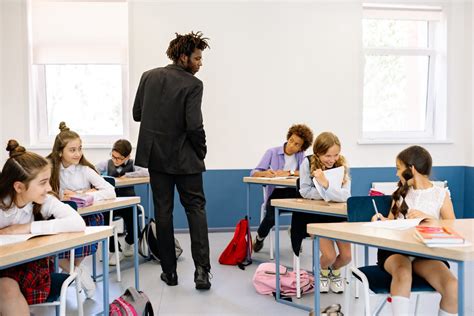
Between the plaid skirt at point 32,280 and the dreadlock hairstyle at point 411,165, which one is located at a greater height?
the dreadlock hairstyle at point 411,165

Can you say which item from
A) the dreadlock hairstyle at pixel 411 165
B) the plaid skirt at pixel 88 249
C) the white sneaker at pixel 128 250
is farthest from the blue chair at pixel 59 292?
the white sneaker at pixel 128 250

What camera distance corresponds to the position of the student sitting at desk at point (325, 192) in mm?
2730

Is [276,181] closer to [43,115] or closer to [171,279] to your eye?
[171,279]

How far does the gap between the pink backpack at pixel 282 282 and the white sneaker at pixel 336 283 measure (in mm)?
127

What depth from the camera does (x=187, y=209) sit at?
127 inches

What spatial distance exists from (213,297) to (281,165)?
168cm

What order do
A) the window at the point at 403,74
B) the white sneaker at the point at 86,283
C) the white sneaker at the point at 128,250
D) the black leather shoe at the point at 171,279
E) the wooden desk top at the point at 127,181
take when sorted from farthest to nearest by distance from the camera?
the window at the point at 403,74
the white sneaker at the point at 128,250
the wooden desk top at the point at 127,181
the black leather shoe at the point at 171,279
the white sneaker at the point at 86,283

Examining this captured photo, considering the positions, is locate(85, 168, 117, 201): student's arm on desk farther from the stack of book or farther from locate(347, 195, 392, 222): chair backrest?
the stack of book

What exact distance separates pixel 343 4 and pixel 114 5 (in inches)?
99.7

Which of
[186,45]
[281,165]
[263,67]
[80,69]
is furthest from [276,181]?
[80,69]

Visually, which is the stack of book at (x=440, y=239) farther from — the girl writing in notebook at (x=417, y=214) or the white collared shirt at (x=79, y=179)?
the white collared shirt at (x=79, y=179)

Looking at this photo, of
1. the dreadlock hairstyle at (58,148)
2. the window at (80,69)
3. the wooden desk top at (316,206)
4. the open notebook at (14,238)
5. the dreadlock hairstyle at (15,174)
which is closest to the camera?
the open notebook at (14,238)

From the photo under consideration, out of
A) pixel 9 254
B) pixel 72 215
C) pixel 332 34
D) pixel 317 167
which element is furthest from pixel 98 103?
pixel 9 254

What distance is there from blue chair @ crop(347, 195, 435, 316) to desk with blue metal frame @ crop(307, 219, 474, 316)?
216mm
